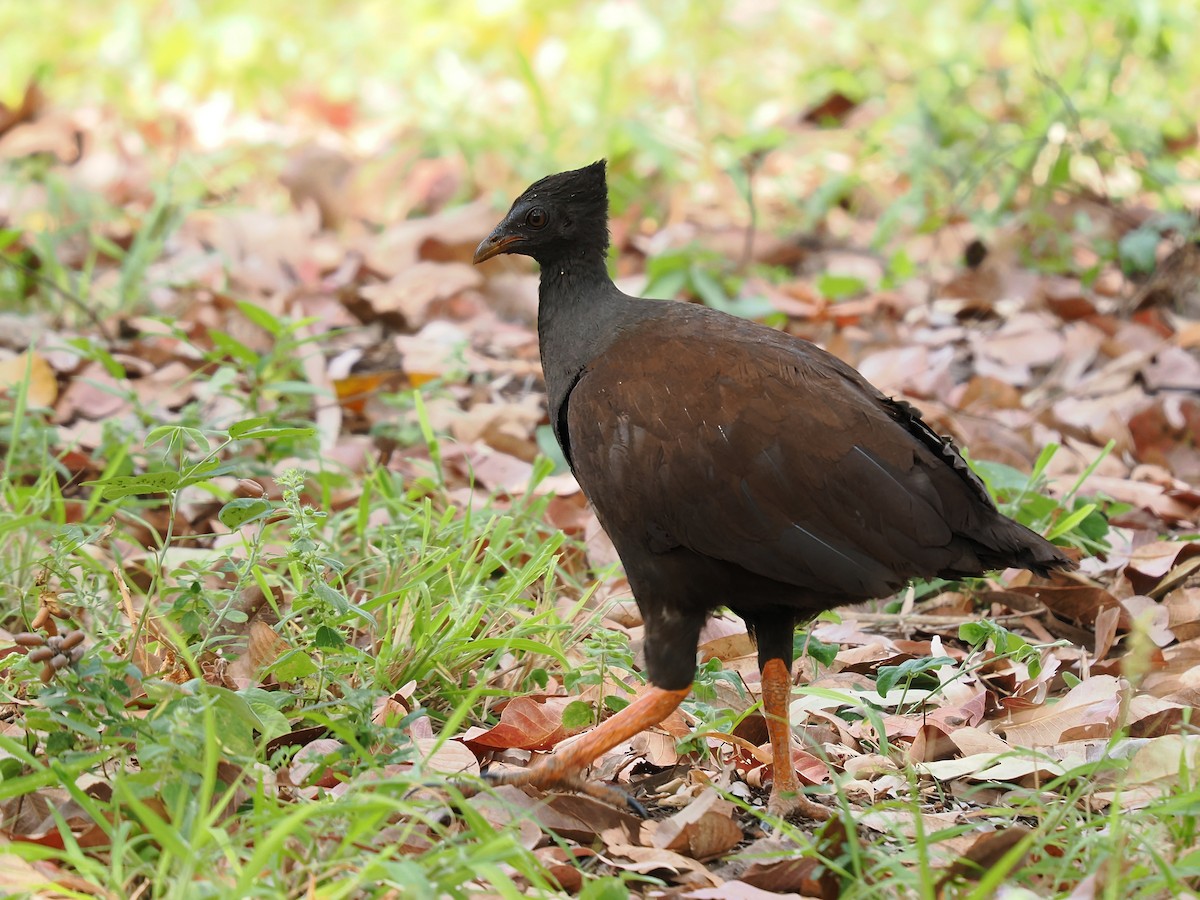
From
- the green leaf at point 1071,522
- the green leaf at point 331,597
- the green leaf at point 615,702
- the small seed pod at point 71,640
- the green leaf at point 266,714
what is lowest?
the green leaf at point 615,702

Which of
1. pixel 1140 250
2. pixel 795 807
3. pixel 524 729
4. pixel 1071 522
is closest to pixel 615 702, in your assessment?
pixel 524 729

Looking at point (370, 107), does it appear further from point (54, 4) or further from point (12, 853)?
point (12, 853)

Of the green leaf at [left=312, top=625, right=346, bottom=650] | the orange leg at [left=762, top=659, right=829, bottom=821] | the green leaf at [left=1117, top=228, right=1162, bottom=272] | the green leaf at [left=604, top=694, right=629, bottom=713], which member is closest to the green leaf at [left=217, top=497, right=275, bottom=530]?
the green leaf at [left=312, top=625, right=346, bottom=650]

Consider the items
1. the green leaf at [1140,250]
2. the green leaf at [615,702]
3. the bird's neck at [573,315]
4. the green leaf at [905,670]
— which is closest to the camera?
the green leaf at [905,670]

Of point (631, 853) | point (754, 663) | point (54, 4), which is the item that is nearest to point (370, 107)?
point (54, 4)

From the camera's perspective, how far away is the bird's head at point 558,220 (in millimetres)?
3977

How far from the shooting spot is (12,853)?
103 inches

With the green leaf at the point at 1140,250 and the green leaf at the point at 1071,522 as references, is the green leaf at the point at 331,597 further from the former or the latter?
the green leaf at the point at 1140,250

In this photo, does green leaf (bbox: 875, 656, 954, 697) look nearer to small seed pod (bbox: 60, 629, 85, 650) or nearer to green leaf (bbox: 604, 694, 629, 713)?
green leaf (bbox: 604, 694, 629, 713)

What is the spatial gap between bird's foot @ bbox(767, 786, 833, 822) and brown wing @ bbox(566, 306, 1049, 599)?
0.51 m

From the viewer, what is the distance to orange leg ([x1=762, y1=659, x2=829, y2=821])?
3.26m

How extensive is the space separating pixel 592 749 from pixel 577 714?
0.25 metres

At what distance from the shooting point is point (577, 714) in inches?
138

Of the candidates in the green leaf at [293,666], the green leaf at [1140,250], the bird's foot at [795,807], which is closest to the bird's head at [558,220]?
the green leaf at [293,666]
